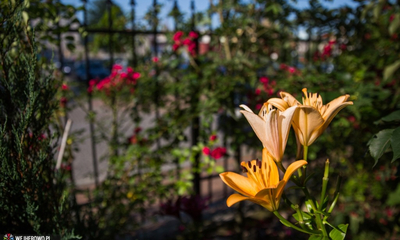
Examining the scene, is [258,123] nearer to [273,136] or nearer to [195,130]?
[273,136]

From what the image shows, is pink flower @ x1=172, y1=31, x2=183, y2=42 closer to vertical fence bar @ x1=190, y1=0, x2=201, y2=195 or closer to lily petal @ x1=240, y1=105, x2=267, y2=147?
vertical fence bar @ x1=190, y1=0, x2=201, y2=195

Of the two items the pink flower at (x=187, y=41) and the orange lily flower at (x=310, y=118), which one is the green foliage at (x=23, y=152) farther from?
the pink flower at (x=187, y=41)

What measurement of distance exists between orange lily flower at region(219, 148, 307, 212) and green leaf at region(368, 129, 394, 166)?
0.34 metres

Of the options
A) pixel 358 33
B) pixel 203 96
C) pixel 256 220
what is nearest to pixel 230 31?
pixel 203 96

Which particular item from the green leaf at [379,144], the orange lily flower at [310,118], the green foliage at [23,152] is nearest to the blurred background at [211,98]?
the green foliage at [23,152]

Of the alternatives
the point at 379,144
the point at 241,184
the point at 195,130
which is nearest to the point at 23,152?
the point at 241,184

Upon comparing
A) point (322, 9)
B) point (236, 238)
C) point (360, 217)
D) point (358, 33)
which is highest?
point (322, 9)

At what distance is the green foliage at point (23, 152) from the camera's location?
1.04 meters

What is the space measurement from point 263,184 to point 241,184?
5 centimetres

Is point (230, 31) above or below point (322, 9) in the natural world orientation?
below

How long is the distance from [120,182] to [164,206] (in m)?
0.67

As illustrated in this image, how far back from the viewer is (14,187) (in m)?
1.04

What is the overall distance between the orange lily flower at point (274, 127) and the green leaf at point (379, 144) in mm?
340

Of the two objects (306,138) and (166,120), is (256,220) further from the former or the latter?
(306,138)
